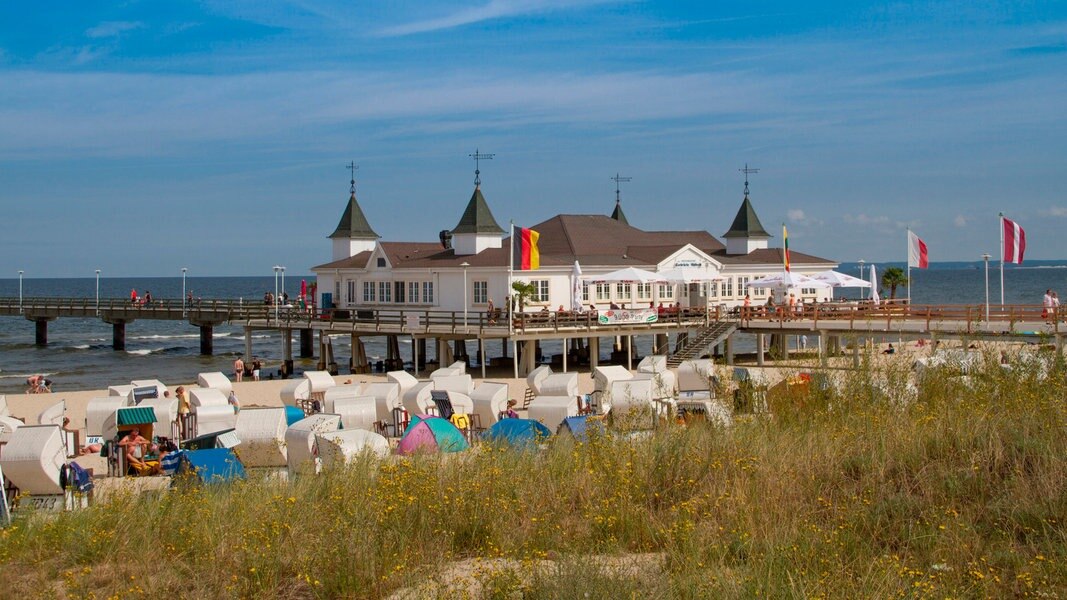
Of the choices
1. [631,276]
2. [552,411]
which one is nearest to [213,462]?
[552,411]

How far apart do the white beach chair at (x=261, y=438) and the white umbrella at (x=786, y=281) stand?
26.8 metres

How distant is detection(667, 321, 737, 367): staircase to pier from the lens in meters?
36.8

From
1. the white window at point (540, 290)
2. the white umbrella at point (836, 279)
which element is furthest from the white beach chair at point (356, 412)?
the white umbrella at point (836, 279)

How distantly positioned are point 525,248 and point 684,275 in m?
6.65

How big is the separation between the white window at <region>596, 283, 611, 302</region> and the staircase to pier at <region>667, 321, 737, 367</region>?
3.99 metres

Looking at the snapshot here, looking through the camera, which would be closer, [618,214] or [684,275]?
[684,275]

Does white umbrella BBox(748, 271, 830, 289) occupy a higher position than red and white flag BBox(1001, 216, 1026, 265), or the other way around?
red and white flag BBox(1001, 216, 1026, 265)

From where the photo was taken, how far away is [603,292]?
41000mm

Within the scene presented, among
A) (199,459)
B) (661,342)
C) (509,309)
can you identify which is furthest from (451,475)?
(661,342)

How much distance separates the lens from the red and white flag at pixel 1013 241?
103ft

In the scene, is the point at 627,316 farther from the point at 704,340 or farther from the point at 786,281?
the point at 786,281

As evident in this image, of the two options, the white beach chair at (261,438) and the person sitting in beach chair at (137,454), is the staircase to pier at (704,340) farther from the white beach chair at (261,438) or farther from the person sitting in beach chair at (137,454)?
the person sitting in beach chair at (137,454)

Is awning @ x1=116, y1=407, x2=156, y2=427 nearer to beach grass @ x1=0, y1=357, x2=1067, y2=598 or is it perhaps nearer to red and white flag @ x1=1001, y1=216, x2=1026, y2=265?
beach grass @ x1=0, y1=357, x2=1067, y2=598

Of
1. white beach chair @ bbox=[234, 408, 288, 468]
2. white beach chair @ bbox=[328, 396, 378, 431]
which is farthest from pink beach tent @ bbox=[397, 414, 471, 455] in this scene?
white beach chair @ bbox=[328, 396, 378, 431]
